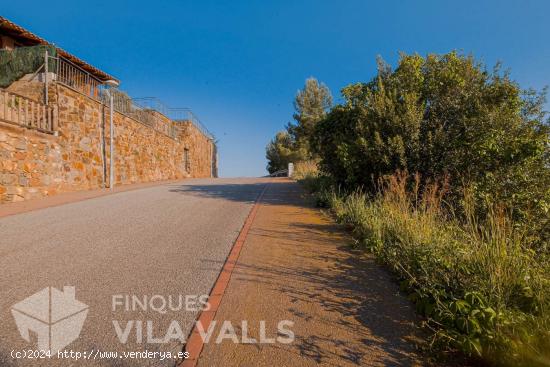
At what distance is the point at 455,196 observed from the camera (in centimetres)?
706

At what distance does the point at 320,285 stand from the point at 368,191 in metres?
5.79

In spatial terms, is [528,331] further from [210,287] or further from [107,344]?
[107,344]

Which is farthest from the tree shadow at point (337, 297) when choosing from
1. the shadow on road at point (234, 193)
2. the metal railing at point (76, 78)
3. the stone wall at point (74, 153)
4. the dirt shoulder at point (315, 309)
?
the metal railing at point (76, 78)

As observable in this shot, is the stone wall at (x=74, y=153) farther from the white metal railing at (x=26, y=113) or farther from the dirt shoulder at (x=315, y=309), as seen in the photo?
the dirt shoulder at (x=315, y=309)

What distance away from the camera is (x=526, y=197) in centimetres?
616

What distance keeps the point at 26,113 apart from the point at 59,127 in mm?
1549

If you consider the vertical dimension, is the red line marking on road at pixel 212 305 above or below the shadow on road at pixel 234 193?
below

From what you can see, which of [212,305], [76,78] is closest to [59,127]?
[76,78]

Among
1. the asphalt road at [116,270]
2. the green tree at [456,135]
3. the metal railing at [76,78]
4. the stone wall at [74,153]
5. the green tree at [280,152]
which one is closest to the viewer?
the asphalt road at [116,270]

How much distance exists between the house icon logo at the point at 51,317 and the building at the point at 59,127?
25.8ft

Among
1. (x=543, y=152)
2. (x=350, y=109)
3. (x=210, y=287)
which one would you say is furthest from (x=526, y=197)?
(x=210, y=287)

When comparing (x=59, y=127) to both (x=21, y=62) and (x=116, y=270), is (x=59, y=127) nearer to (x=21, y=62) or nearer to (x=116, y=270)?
(x=21, y=62)

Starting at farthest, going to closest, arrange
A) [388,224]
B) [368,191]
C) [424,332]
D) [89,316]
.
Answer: [368,191]
[388,224]
[89,316]
[424,332]

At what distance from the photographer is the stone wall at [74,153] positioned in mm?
8938
